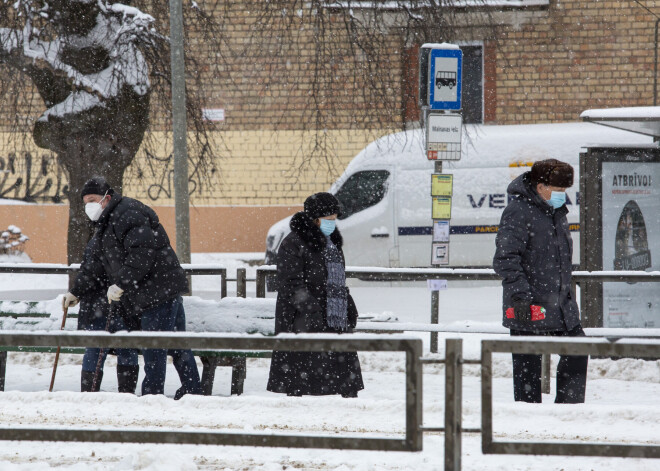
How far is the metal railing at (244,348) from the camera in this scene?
3494 millimetres

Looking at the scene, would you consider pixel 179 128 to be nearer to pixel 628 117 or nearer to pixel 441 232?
pixel 441 232

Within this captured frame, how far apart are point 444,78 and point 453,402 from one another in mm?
5548

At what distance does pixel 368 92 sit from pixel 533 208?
5.28 meters

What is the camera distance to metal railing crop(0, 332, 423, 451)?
3.49 meters

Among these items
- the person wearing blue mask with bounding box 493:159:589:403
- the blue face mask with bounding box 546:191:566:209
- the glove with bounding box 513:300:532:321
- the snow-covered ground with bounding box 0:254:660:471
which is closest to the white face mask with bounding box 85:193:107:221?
the snow-covered ground with bounding box 0:254:660:471

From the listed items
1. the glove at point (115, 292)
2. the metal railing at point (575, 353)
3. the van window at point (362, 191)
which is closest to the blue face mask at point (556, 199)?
the metal railing at point (575, 353)

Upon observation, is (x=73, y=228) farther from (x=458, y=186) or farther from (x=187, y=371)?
(x=458, y=186)

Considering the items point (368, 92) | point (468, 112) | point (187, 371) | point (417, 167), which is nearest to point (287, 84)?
point (468, 112)

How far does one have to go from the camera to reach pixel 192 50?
1117 centimetres

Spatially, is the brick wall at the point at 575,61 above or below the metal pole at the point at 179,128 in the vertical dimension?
above

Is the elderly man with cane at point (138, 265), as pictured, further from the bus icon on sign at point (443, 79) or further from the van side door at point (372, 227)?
the van side door at point (372, 227)

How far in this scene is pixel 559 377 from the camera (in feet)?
17.3

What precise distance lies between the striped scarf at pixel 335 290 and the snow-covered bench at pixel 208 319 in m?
1.03

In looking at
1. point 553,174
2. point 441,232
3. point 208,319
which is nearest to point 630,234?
point 441,232
